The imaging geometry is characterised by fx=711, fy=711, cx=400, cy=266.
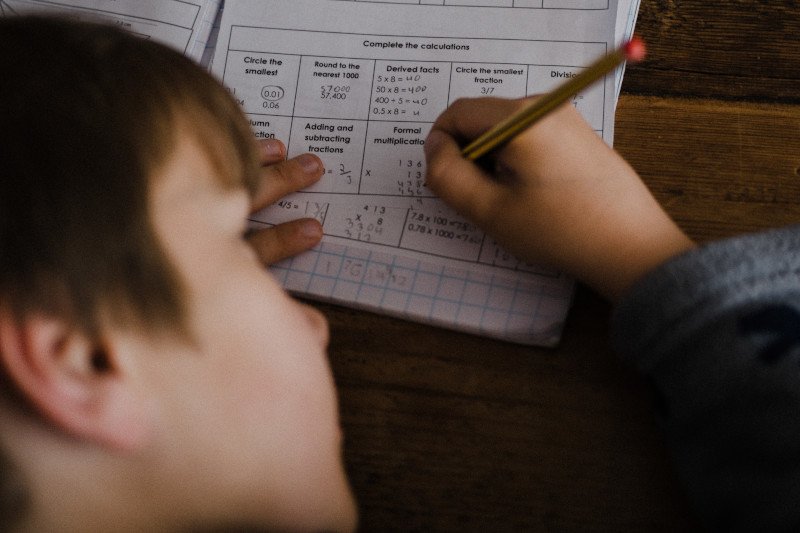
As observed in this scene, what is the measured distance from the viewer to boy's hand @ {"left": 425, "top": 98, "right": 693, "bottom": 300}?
48 cm

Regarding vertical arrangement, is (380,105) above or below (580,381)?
above

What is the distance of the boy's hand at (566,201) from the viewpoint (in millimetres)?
484

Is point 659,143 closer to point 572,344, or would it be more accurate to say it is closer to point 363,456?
point 572,344

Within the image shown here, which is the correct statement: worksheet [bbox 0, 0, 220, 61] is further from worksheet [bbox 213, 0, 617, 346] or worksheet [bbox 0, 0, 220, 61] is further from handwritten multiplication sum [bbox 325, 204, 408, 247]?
handwritten multiplication sum [bbox 325, 204, 408, 247]

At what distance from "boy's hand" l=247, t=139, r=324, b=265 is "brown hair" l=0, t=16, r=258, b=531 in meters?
0.16

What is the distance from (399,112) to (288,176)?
104 millimetres

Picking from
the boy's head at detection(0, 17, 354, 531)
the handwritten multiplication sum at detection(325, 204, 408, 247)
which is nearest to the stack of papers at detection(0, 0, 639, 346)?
the handwritten multiplication sum at detection(325, 204, 408, 247)

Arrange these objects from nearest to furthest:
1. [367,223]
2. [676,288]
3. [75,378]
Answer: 1. [75,378]
2. [676,288]
3. [367,223]

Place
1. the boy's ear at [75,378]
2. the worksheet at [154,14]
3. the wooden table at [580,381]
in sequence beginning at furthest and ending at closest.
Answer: the worksheet at [154,14] < the wooden table at [580,381] < the boy's ear at [75,378]

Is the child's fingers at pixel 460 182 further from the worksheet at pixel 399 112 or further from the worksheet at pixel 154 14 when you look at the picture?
the worksheet at pixel 154 14

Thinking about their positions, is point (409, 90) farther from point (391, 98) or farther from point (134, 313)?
point (134, 313)

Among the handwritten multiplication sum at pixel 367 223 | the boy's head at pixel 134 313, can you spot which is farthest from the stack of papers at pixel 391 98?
the boy's head at pixel 134 313

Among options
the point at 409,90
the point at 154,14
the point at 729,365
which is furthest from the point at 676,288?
the point at 154,14

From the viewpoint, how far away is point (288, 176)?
0.56m
